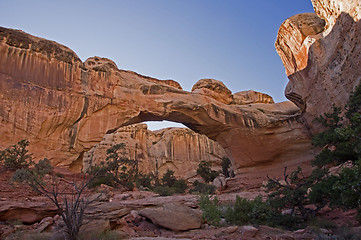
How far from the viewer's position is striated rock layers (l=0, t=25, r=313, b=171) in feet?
40.9

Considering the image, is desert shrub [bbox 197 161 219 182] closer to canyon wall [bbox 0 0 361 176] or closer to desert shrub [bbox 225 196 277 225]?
canyon wall [bbox 0 0 361 176]

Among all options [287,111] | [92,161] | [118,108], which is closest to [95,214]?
[118,108]

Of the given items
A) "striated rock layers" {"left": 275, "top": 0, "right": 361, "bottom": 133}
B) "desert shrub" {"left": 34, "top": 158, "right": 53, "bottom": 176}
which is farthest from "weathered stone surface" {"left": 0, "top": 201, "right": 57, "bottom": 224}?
"striated rock layers" {"left": 275, "top": 0, "right": 361, "bottom": 133}

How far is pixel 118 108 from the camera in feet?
50.4

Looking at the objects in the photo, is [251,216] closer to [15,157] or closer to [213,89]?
[15,157]

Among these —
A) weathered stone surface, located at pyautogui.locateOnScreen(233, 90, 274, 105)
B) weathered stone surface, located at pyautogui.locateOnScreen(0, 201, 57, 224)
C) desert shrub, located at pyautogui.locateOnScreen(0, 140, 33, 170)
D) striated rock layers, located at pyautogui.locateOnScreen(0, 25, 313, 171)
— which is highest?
weathered stone surface, located at pyautogui.locateOnScreen(233, 90, 274, 105)

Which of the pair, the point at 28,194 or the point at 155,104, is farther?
the point at 155,104

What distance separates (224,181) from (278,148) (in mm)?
4669

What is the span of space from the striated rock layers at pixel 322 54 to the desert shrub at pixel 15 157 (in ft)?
47.5

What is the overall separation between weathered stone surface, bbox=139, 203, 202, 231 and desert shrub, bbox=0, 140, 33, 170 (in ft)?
22.0

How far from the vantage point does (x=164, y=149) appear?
123ft

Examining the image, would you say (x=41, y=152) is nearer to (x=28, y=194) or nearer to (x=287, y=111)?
(x=28, y=194)

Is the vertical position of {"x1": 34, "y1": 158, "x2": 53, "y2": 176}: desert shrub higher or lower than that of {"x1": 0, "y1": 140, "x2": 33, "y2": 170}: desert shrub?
lower

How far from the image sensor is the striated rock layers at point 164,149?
33281mm
